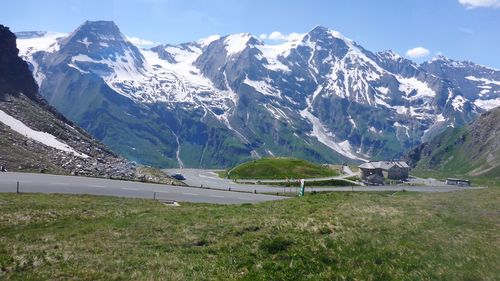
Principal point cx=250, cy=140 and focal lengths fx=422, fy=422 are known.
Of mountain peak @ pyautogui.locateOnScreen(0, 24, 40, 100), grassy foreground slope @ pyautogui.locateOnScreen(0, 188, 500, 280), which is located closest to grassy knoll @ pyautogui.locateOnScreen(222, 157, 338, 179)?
mountain peak @ pyautogui.locateOnScreen(0, 24, 40, 100)

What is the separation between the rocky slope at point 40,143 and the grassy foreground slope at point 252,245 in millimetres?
47829

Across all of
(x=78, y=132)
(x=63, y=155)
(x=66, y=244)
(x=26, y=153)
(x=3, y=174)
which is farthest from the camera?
(x=78, y=132)

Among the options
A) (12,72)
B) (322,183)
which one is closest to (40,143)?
(12,72)

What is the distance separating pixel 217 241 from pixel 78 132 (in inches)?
4274

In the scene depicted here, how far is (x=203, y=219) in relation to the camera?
30.8 metres

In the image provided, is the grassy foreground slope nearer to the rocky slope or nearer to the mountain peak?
the rocky slope

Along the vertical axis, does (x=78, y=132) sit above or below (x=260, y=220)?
above

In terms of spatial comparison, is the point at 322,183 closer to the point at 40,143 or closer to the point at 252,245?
the point at 40,143

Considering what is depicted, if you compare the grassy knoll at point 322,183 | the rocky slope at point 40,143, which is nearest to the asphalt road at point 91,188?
the rocky slope at point 40,143

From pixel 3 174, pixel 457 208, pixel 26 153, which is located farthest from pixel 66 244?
pixel 26 153

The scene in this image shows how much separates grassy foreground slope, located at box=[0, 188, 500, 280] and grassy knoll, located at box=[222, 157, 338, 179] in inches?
4782

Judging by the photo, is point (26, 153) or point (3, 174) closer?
point (3, 174)

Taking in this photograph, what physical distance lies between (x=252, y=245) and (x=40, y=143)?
81.2 metres

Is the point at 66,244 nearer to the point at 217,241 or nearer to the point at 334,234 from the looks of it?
the point at 217,241
